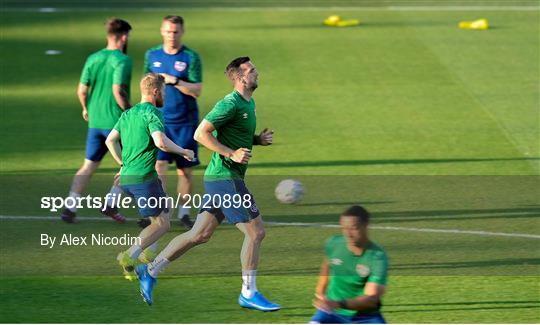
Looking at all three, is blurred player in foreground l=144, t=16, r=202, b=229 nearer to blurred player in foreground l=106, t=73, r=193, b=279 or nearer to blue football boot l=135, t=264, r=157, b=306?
blurred player in foreground l=106, t=73, r=193, b=279

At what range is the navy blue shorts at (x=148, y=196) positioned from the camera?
13.6m

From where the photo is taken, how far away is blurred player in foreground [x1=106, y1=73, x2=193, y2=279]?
13.5 m

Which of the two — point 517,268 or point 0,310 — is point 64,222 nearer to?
point 0,310

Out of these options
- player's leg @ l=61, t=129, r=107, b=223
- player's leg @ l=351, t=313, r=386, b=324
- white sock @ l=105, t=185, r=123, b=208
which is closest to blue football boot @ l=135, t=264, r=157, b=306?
white sock @ l=105, t=185, r=123, b=208

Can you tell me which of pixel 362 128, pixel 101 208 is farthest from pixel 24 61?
pixel 101 208

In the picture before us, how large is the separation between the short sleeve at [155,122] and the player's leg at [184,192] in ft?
9.52

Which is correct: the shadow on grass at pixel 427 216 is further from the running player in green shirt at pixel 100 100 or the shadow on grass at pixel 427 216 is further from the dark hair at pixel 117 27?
the dark hair at pixel 117 27

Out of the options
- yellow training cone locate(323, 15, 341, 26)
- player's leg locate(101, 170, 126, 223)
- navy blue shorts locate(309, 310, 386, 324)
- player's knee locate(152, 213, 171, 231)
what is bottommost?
navy blue shorts locate(309, 310, 386, 324)

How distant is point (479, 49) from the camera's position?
2991cm

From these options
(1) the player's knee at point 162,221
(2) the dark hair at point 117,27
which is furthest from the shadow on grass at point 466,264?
(2) the dark hair at point 117,27

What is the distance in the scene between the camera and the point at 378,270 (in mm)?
10633

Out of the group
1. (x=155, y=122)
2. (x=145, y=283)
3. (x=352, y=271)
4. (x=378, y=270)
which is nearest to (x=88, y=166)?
(x=155, y=122)

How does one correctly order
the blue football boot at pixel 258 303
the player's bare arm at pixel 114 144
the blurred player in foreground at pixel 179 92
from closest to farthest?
the blue football boot at pixel 258 303 → the player's bare arm at pixel 114 144 → the blurred player in foreground at pixel 179 92

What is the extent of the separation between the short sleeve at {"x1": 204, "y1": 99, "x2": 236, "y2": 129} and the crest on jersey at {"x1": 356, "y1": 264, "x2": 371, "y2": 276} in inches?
A: 108
